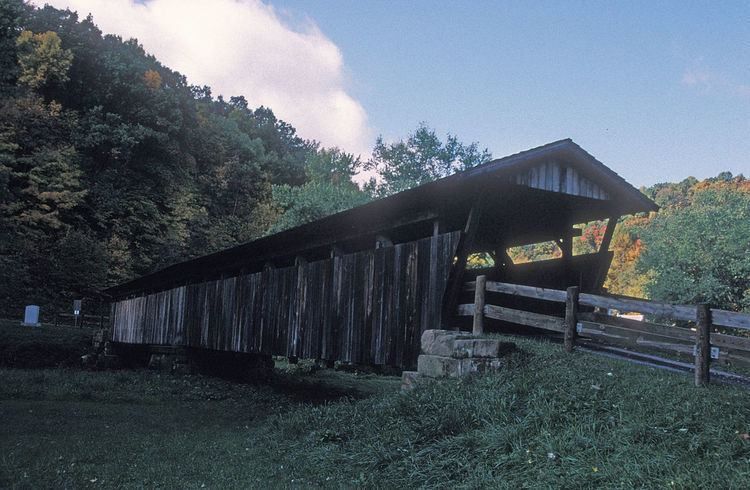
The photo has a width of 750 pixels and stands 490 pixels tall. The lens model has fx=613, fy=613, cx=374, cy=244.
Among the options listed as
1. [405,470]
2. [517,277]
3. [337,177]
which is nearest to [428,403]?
[405,470]

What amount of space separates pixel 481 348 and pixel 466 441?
1.94 m

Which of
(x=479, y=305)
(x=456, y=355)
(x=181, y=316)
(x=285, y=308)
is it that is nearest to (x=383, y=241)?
(x=479, y=305)

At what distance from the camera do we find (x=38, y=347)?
22562mm

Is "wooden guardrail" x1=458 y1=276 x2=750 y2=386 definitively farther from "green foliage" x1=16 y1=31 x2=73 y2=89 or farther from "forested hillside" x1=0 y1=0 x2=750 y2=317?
"green foliage" x1=16 y1=31 x2=73 y2=89

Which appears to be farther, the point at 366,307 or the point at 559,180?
the point at 366,307

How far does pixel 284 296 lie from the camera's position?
13555 mm

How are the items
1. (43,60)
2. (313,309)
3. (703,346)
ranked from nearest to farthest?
(703,346), (313,309), (43,60)

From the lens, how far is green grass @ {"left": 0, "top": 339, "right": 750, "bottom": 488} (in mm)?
4754

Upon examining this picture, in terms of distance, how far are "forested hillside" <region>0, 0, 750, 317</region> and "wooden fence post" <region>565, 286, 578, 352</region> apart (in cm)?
1928

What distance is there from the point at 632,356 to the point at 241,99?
7781 centimetres

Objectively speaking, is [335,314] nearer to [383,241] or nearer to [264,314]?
[383,241]

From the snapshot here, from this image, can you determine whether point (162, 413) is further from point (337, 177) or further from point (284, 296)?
point (337, 177)

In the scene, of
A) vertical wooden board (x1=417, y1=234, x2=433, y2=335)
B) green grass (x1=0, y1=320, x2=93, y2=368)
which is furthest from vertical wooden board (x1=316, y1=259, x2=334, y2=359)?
green grass (x1=0, y1=320, x2=93, y2=368)

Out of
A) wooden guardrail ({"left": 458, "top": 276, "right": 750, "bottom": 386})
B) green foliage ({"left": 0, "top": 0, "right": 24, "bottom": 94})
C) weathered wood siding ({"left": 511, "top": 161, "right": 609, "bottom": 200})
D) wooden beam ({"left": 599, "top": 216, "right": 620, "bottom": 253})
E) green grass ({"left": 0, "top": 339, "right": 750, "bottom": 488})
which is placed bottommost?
green grass ({"left": 0, "top": 339, "right": 750, "bottom": 488})
